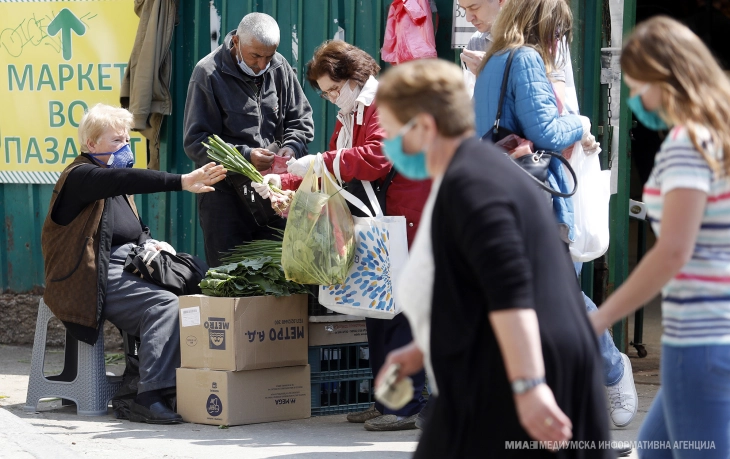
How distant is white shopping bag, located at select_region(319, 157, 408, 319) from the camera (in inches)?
184

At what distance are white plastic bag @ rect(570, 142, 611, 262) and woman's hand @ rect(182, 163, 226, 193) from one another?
1.86 m

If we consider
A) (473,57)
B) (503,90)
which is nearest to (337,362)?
(473,57)

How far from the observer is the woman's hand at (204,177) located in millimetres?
5203

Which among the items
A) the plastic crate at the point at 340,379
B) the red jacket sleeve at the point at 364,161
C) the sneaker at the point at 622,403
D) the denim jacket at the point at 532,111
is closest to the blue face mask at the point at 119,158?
the red jacket sleeve at the point at 364,161

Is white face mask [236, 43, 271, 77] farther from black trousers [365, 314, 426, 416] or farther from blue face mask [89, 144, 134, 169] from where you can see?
black trousers [365, 314, 426, 416]

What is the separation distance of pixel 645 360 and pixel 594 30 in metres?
2.28

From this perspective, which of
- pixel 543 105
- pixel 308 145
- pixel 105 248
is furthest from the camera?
pixel 308 145

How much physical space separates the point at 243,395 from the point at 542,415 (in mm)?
3147

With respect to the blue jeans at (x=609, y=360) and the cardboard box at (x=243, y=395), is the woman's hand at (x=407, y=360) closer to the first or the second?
the blue jeans at (x=609, y=360)

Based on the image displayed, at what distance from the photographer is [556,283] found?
230 centimetres

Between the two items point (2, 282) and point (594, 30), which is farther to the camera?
point (2, 282)

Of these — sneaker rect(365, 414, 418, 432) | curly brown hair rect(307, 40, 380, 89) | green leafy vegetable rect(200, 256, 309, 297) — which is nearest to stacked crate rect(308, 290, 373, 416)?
green leafy vegetable rect(200, 256, 309, 297)

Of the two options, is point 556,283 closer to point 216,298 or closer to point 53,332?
point 216,298

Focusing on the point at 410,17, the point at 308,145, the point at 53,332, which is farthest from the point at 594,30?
the point at 53,332
